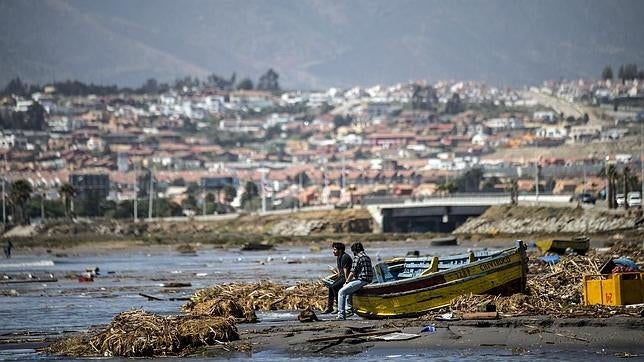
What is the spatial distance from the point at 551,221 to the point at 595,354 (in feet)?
263

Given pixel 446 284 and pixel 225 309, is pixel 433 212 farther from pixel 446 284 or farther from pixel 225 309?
pixel 446 284

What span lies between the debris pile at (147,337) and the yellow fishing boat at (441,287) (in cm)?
283

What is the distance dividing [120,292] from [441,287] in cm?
1809

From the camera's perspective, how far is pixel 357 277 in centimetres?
2894

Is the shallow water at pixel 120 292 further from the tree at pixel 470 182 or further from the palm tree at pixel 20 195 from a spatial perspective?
the tree at pixel 470 182

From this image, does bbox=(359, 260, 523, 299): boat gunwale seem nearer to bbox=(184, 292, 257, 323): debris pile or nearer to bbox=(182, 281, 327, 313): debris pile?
bbox=(184, 292, 257, 323): debris pile

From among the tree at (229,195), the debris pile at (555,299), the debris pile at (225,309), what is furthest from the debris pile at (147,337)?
the tree at (229,195)

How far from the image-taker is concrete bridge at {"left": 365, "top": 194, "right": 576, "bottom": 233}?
121 m

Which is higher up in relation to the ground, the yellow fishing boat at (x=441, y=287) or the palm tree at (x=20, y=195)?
the palm tree at (x=20, y=195)

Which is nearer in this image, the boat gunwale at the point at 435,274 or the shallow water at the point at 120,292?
the shallow water at the point at 120,292

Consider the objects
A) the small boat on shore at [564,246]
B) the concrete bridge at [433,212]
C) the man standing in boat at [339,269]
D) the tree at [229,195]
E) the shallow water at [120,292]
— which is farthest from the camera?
the tree at [229,195]

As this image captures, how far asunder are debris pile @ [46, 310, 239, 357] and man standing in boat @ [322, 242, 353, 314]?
2.76m

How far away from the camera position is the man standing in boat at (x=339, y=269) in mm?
28953

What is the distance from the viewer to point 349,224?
405 feet
